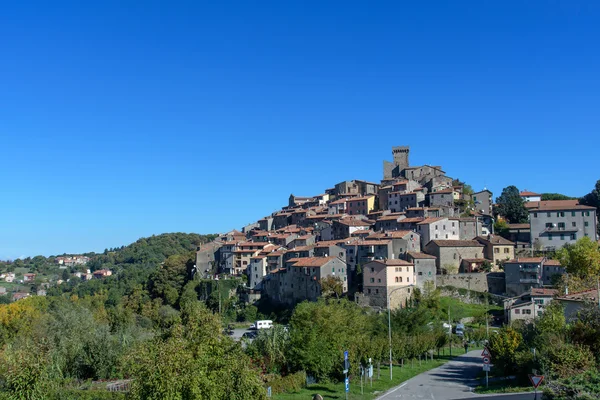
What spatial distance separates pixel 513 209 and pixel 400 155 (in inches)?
1304

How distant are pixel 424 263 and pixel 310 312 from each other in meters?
30.7

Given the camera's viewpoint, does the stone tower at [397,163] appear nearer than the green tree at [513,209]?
No

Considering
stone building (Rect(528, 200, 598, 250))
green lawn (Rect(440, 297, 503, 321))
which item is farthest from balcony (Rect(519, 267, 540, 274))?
stone building (Rect(528, 200, 598, 250))

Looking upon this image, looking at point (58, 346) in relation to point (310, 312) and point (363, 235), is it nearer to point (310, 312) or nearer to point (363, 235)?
point (310, 312)

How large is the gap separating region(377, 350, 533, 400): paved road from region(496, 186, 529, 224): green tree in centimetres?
5061

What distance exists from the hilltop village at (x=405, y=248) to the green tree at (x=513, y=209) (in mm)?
2284

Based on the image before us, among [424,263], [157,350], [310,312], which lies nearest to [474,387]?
[310,312]

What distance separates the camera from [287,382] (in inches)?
1391

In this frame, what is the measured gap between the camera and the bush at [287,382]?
34612mm

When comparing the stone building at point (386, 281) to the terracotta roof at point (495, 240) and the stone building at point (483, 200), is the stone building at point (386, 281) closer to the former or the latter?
the terracotta roof at point (495, 240)

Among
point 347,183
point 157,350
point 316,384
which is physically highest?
point 347,183

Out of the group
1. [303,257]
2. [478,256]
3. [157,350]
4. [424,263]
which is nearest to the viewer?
[157,350]

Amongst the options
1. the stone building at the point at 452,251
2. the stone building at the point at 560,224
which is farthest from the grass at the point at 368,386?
the stone building at the point at 560,224

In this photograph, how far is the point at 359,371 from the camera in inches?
1554
